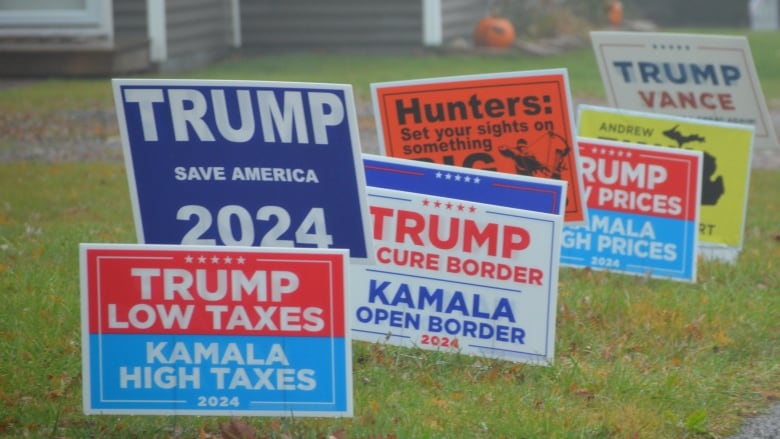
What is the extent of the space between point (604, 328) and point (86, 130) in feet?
29.9

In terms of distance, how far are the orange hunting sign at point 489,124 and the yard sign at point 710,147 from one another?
3.16 feet

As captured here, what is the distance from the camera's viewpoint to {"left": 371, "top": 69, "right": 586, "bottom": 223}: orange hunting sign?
6918 millimetres

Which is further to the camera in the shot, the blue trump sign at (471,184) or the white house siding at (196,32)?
the white house siding at (196,32)

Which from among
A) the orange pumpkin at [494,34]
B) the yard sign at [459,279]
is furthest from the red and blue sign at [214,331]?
the orange pumpkin at [494,34]

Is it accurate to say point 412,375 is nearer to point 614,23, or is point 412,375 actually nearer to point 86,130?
point 86,130

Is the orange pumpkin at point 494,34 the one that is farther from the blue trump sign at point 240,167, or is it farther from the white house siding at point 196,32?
the blue trump sign at point 240,167

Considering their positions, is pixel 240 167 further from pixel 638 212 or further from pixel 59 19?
pixel 59 19

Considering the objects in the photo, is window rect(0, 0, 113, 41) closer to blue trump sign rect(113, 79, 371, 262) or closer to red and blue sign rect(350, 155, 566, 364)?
red and blue sign rect(350, 155, 566, 364)

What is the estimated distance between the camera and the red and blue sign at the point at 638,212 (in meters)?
7.38

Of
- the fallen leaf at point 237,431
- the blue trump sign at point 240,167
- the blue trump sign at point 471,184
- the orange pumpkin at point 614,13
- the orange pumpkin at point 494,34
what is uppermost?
the blue trump sign at point 240,167

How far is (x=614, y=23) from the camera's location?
89.9 ft

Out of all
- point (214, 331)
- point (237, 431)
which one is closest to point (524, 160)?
point (237, 431)

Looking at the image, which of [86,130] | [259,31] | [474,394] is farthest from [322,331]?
[259,31]

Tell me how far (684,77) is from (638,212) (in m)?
1.44
